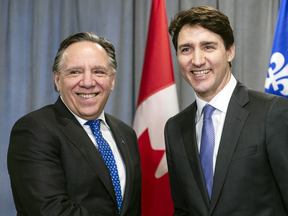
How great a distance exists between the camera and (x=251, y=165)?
1527mm

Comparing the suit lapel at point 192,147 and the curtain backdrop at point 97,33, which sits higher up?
the curtain backdrop at point 97,33

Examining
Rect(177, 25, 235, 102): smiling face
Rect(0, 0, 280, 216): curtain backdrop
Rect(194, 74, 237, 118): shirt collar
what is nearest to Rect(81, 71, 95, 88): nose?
Rect(177, 25, 235, 102): smiling face

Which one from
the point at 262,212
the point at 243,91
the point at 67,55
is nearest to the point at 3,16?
the point at 67,55

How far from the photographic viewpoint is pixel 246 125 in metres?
1.59

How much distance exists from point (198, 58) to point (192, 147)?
0.54 m

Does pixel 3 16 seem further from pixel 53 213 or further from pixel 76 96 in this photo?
pixel 53 213

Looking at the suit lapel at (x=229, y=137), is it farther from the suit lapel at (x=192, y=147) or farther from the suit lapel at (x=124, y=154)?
the suit lapel at (x=124, y=154)

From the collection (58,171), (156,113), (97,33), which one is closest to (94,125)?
(58,171)

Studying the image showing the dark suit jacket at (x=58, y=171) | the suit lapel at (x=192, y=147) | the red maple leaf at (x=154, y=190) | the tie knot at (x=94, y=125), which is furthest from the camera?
the red maple leaf at (x=154, y=190)

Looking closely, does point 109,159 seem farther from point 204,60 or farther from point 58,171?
point 204,60

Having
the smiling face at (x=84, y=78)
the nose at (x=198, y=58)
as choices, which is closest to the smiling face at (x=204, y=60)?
the nose at (x=198, y=58)

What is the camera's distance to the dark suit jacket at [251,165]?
1.50 metres

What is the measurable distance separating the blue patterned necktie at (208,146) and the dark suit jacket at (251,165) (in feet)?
0.11

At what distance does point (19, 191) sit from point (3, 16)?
278cm
